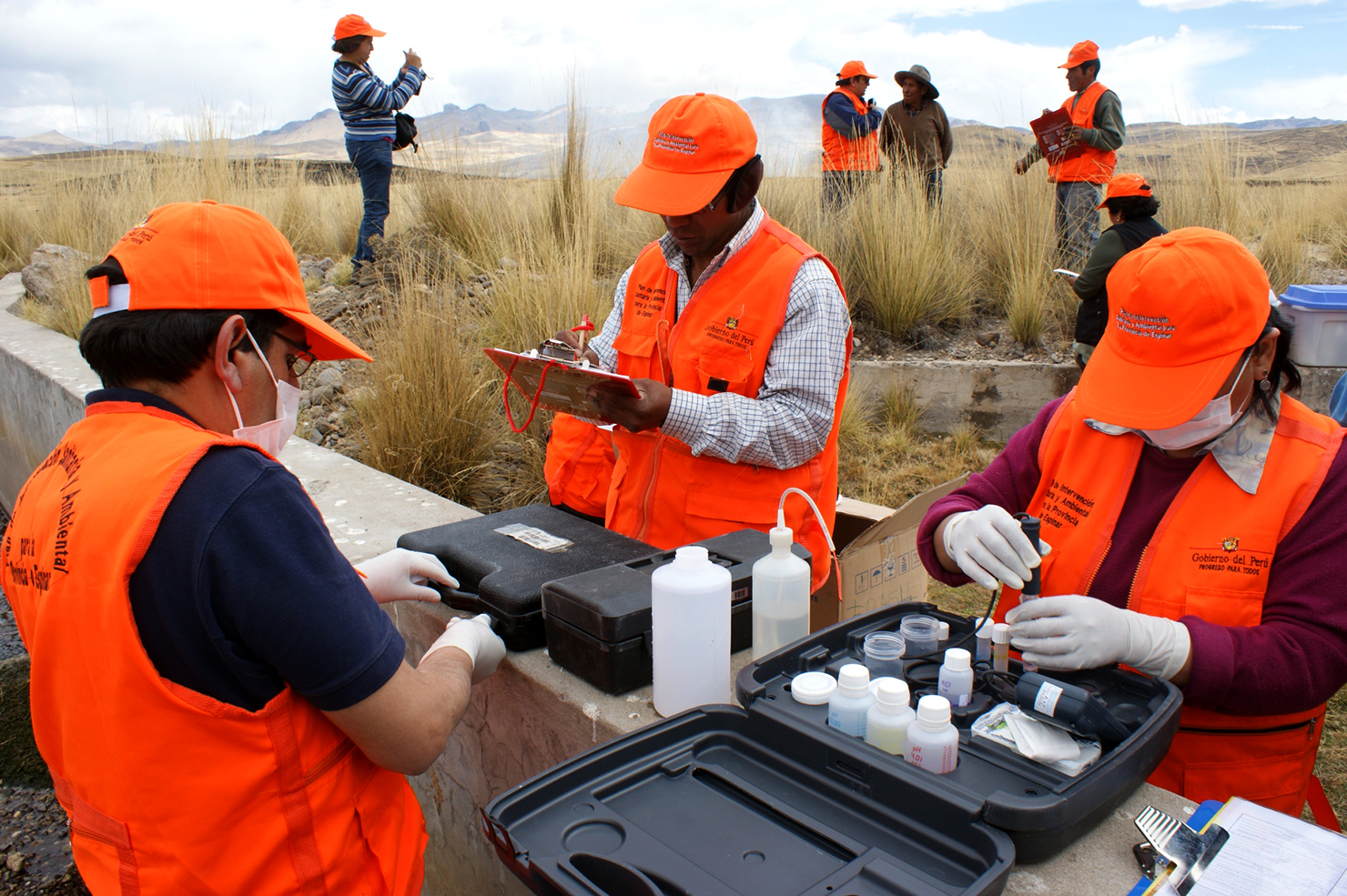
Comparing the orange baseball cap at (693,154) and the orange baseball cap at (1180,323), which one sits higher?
the orange baseball cap at (693,154)

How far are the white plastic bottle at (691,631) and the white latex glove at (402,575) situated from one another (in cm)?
67

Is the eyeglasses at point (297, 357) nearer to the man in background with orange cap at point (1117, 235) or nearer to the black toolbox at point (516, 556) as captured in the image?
the black toolbox at point (516, 556)

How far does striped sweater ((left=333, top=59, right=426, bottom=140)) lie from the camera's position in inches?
280

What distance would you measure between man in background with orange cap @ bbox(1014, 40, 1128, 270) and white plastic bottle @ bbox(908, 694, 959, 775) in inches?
267

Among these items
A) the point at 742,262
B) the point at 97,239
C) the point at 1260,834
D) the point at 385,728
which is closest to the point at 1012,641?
the point at 1260,834

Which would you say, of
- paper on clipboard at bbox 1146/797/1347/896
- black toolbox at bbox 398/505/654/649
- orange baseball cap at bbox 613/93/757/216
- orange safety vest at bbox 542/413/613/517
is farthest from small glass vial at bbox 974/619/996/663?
orange safety vest at bbox 542/413/613/517

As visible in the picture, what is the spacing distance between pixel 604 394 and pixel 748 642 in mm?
860

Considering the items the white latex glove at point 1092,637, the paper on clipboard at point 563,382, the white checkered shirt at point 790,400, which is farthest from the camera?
the white checkered shirt at point 790,400

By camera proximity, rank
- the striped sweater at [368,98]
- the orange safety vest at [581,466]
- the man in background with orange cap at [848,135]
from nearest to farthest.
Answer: the orange safety vest at [581,466] < the striped sweater at [368,98] < the man in background with orange cap at [848,135]

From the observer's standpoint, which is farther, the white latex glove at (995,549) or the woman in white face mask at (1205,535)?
the white latex glove at (995,549)

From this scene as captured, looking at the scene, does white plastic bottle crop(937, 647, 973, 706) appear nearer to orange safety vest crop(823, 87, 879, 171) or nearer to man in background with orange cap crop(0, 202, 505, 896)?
man in background with orange cap crop(0, 202, 505, 896)

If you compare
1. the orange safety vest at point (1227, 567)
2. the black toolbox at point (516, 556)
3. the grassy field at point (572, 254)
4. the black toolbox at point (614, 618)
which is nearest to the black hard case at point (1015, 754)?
the black toolbox at point (614, 618)

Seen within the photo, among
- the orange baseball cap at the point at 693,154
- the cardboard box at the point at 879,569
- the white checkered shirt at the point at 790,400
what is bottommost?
the cardboard box at the point at 879,569

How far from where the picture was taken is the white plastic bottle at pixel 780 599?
1546 millimetres
